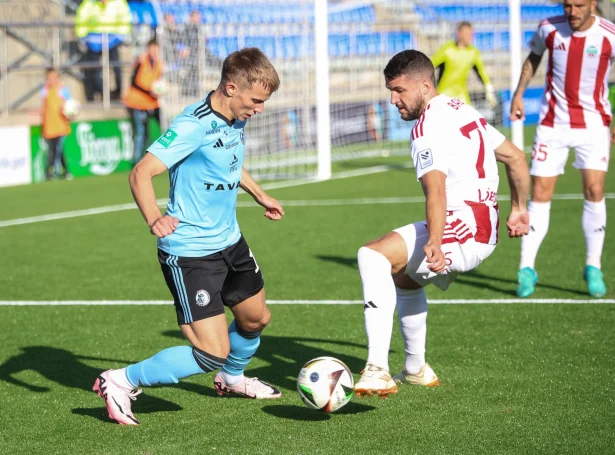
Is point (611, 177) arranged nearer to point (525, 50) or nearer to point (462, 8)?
point (525, 50)

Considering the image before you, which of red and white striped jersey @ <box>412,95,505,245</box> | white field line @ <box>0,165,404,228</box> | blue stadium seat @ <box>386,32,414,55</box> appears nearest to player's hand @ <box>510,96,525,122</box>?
red and white striped jersey @ <box>412,95,505,245</box>

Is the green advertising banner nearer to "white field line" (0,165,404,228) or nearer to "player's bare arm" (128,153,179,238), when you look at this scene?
"white field line" (0,165,404,228)

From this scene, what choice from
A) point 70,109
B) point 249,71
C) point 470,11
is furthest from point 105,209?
point 470,11

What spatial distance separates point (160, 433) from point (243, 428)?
0.40 metres

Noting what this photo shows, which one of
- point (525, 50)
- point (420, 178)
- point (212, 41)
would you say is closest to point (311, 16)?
point (212, 41)

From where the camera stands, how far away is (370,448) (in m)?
4.50

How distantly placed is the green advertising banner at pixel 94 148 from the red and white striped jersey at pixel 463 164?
43.8 ft

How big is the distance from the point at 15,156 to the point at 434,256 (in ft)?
44.9

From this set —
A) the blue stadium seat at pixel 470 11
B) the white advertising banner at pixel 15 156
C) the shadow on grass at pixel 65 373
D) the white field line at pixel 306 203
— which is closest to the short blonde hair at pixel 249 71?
the shadow on grass at pixel 65 373

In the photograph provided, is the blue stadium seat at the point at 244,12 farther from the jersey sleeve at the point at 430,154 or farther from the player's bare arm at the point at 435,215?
the player's bare arm at the point at 435,215

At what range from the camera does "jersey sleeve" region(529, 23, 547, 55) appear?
783cm

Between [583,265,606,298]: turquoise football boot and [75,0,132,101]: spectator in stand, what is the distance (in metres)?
13.7

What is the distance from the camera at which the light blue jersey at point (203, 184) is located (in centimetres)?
482

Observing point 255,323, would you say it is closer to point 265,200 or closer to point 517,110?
point 265,200
